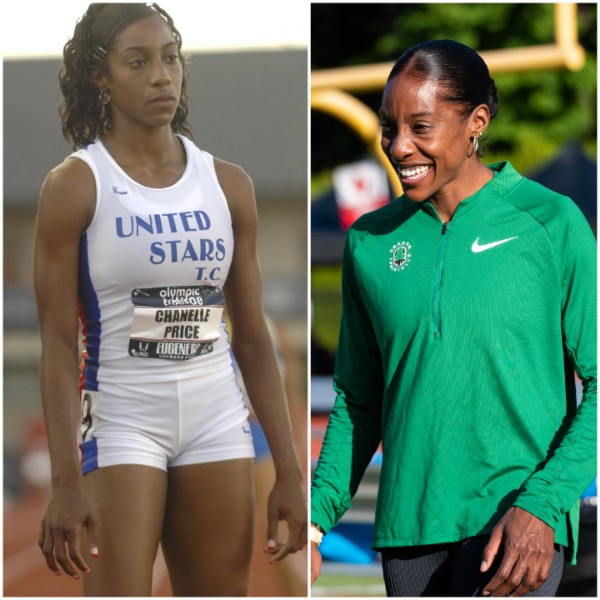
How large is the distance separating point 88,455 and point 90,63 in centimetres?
93

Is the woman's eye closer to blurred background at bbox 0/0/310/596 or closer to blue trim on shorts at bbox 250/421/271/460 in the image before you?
blurred background at bbox 0/0/310/596

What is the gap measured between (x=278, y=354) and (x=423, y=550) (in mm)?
671

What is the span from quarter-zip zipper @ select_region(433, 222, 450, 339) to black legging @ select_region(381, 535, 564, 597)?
441 millimetres

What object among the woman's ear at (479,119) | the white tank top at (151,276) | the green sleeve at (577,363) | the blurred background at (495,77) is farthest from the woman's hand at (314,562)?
the blurred background at (495,77)

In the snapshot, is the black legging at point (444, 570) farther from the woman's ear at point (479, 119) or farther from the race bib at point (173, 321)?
the woman's ear at point (479, 119)

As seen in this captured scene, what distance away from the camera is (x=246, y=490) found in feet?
10.2

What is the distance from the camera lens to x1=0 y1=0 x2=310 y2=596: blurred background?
3062 mm

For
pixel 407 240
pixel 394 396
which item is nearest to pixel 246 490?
pixel 394 396

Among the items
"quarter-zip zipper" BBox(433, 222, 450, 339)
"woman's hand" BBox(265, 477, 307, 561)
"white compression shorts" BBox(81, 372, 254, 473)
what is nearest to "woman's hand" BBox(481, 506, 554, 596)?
"quarter-zip zipper" BBox(433, 222, 450, 339)

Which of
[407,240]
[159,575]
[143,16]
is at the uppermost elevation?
[143,16]

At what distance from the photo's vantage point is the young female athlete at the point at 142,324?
9.80ft

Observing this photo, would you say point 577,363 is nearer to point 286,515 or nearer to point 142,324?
point 286,515

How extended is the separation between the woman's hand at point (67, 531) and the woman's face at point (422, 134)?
41.7 inches

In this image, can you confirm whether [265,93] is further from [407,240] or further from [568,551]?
[568,551]
